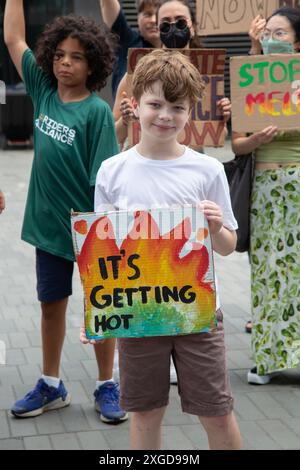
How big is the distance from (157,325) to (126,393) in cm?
30

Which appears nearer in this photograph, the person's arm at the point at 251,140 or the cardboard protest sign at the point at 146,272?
the cardboard protest sign at the point at 146,272

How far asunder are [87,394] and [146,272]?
176 cm

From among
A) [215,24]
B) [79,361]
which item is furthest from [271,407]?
[215,24]

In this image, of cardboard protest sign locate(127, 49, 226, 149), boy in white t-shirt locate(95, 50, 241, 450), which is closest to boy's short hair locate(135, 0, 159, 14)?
cardboard protest sign locate(127, 49, 226, 149)

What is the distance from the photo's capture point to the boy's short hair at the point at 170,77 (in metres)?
2.93

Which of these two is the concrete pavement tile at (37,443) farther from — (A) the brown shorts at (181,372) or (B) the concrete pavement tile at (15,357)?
(B) the concrete pavement tile at (15,357)

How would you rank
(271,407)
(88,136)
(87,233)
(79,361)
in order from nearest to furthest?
(87,233) → (88,136) → (271,407) → (79,361)

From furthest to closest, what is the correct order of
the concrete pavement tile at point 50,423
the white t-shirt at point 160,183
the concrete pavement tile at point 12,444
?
the concrete pavement tile at point 50,423 < the concrete pavement tile at point 12,444 < the white t-shirt at point 160,183

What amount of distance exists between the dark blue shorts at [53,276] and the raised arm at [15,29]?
3.07ft

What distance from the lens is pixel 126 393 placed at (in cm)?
306

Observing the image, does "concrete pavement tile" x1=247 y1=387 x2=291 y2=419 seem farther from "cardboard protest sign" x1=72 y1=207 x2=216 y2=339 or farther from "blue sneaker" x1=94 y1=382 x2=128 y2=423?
"cardboard protest sign" x1=72 y1=207 x2=216 y2=339

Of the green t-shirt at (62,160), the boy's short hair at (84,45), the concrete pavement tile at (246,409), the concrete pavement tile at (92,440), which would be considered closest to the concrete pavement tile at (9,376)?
the concrete pavement tile at (92,440)

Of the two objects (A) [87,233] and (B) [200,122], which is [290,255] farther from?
(A) [87,233]
